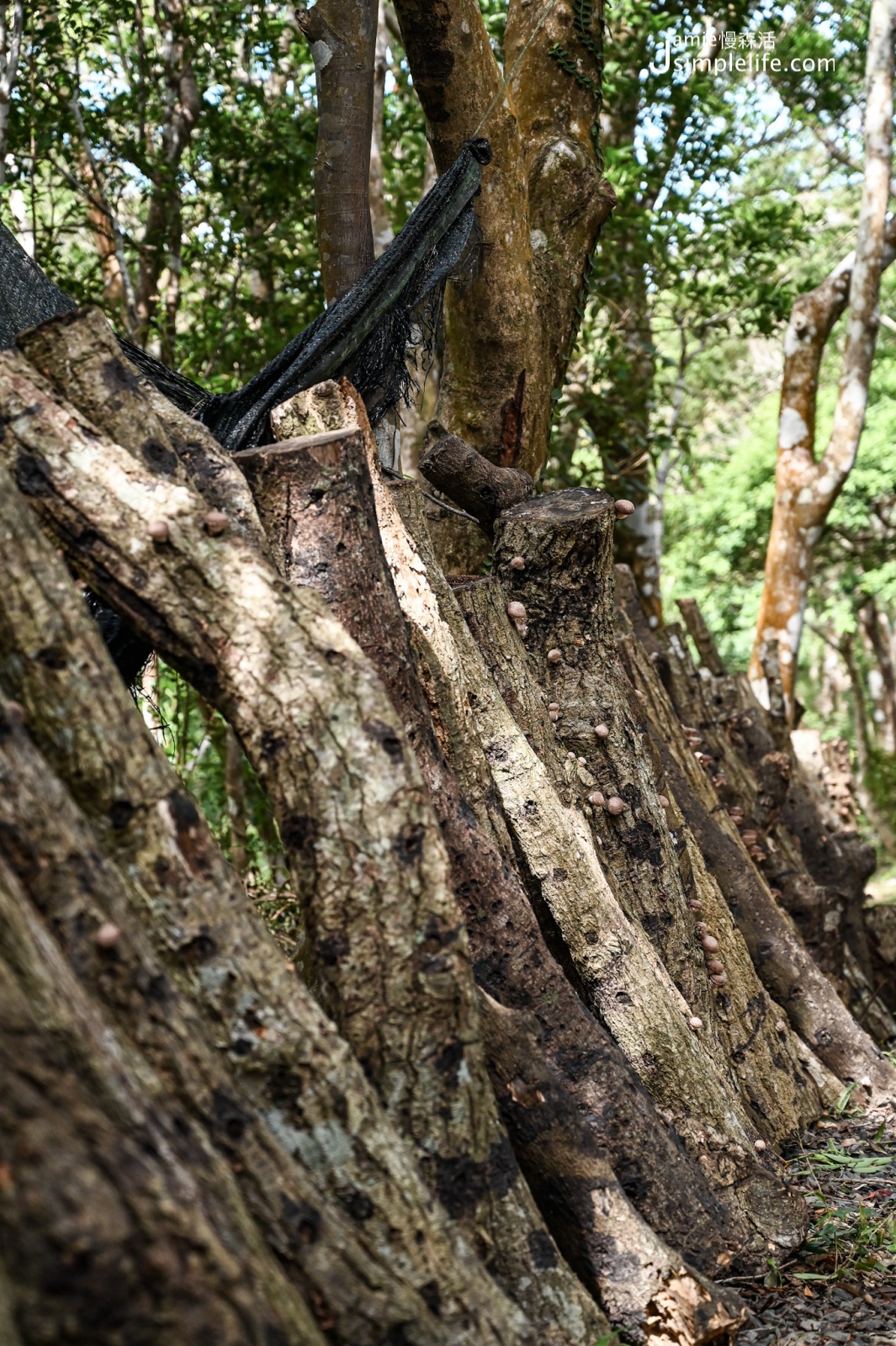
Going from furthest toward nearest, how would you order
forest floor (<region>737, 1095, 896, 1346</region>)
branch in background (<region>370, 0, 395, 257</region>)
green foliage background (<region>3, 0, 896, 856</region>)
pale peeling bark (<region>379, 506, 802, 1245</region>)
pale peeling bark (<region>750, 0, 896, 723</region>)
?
pale peeling bark (<region>750, 0, 896, 723</region>) → branch in background (<region>370, 0, 395, 257</region>) → green foliage background (<region>3, 0, 896, 856</region>) → pale peeling bark (<region>379, 506, 802, 1245</region>) → forest floor (<region>737, 1095, 896, 1346</region>)

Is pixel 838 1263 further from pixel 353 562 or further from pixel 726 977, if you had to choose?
pixel 353 562

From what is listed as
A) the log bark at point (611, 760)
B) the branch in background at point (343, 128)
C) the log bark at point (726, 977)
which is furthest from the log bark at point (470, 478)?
the branch in background at point (343, 128)

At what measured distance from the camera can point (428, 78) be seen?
5.51 metres

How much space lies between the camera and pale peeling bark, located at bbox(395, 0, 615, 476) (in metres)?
5.52

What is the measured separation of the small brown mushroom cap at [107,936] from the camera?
1979mm

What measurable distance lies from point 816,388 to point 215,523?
7958mm

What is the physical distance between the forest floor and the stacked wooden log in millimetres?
115

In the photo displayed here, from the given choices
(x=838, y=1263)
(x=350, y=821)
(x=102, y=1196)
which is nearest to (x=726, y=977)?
(x=838, y=1263)

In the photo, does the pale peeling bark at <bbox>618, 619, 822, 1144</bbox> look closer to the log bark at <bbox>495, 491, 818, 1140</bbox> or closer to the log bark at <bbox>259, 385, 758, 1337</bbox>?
the log bark at <bbox>495, 491, 818, 1140</bbox>

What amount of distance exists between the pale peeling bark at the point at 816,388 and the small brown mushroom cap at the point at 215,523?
7165 mm

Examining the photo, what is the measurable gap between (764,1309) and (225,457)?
268 cm

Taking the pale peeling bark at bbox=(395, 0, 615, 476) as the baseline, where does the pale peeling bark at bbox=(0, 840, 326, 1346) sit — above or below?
below

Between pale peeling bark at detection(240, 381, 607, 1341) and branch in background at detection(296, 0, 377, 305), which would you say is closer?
pale peeling bark at detection(240, 381, 607, 1341)

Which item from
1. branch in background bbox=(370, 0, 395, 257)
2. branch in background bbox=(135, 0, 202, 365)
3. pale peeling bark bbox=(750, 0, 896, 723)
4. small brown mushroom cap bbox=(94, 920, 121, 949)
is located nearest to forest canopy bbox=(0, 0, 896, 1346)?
small brown mushroom cap bbox=(94, 920, 121, 949)
